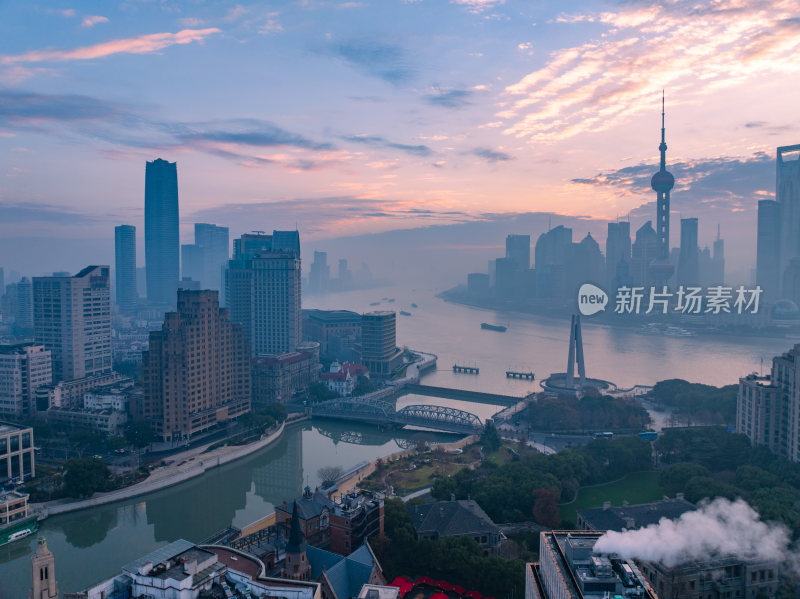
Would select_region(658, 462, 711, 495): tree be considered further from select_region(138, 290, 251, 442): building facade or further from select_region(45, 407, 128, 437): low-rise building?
select_region(45, 407, 128, 437): low-rise building

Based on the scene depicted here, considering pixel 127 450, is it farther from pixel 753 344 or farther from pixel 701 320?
pixel 701 320

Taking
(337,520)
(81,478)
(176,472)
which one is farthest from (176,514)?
(337,520)

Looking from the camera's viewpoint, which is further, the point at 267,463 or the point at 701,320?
the point at 701,320

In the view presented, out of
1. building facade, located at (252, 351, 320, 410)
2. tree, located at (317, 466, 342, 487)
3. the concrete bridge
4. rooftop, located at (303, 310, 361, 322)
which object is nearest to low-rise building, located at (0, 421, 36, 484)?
tree, located at (317, 466, 342, 487)

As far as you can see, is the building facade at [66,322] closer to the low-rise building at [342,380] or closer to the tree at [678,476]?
the low-rise building at [342,380]

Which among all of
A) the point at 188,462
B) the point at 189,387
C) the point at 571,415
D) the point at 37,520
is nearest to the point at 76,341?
the point at 189,387

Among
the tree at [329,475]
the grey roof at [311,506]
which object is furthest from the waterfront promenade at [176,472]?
the grey roof at [311,506]
